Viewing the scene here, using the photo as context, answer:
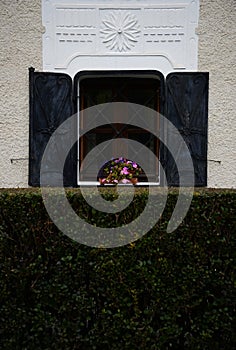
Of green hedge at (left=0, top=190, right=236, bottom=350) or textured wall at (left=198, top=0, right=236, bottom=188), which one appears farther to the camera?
textured wall at (left=198, top=0, right=236, bottom=188)

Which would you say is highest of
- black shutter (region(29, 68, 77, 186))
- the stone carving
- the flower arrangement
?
the stone carving

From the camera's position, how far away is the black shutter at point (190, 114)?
5141 mm

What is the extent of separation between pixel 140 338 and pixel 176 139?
2.45 m

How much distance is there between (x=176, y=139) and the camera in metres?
5.18

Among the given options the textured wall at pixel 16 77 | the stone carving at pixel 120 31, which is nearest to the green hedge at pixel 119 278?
the textured wall at pixel 16 77

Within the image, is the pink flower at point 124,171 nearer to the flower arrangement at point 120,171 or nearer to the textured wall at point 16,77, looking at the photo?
the flower arrangement at point 120,171

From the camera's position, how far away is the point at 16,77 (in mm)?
5258

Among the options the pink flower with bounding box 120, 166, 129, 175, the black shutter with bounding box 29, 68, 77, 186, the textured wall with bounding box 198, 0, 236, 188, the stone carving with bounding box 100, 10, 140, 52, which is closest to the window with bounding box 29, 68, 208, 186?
the black shutter with bounding box 29, 68, 77, 186

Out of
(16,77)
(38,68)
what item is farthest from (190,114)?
(16,77)

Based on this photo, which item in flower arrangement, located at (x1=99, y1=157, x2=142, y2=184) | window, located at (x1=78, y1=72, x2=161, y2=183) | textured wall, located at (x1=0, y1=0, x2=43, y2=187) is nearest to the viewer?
flower arrangement, located at (x1=99, y1=157, x2=142, y2=184)

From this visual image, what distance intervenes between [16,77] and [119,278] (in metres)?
2.88

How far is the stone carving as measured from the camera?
519 centimetres

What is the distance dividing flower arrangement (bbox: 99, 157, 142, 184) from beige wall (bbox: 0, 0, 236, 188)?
847 millimetres

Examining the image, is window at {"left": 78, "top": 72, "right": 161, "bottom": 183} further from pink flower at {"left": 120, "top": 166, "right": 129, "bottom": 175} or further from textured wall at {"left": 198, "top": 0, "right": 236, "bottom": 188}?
textured wall at {"left": 198, "top": 0, "right": 236, "bottom": 188}
